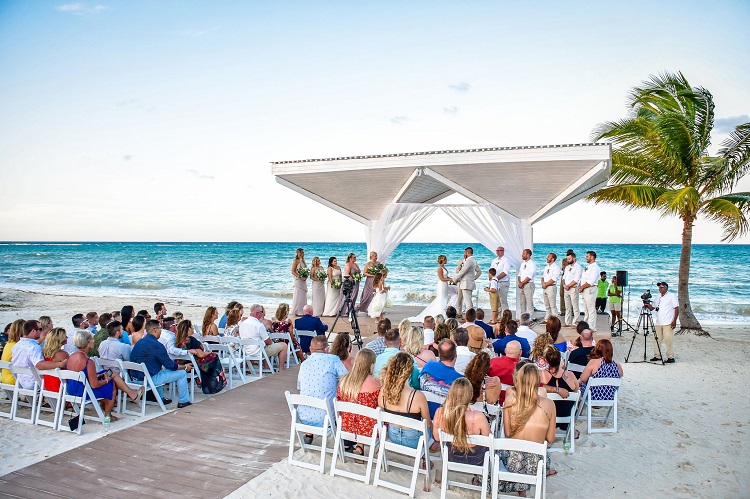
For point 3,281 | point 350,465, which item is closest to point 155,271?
point 3,281

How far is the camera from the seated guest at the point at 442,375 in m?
4.70

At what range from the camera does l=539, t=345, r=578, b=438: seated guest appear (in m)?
→ 5.12

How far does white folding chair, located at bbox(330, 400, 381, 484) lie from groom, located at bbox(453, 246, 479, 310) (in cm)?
691

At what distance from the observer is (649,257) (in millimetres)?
47406

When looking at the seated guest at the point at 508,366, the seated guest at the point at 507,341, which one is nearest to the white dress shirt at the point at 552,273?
the seated guest at the point at 507,341

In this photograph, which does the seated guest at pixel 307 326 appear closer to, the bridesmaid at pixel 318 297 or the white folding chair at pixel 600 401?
the bridesmaid at pixel 318 297

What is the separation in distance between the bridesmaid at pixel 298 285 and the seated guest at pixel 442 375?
22.1 feet

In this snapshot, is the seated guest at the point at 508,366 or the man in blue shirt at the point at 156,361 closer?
the seated guest at the point at 508,366

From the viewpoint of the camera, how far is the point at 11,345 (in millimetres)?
6086

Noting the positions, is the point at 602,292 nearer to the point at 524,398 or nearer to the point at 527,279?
the point at 527,279

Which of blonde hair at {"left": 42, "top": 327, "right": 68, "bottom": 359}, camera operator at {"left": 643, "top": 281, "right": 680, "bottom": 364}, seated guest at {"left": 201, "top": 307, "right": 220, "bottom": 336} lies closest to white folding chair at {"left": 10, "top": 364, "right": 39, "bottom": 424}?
blonde hair at {"left": 42, "top": 327, "right": 68, "bottom": 359}

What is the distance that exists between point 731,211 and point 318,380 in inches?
443

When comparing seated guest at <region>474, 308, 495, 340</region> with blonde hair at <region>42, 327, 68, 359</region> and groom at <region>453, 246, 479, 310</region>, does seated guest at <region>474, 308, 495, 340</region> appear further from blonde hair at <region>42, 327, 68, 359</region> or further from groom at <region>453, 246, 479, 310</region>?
blonde hair at <region>42, 327, 68, 359</region>

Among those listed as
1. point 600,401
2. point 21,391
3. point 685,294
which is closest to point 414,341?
point 600,401
